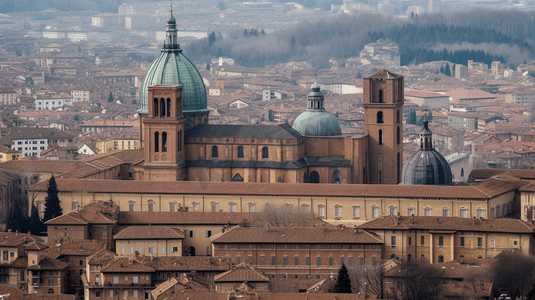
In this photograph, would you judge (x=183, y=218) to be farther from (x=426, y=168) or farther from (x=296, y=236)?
(x=426, y=168)

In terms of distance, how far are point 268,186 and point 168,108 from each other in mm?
6728

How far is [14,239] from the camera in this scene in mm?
75562

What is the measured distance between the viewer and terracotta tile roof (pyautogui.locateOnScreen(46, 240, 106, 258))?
73.8 m

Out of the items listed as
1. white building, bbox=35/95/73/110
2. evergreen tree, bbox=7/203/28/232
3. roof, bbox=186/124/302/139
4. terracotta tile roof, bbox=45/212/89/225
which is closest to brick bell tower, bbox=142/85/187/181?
roof, bbox=186/124/302/139

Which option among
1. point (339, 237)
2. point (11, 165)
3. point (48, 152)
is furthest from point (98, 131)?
point (339, 237)

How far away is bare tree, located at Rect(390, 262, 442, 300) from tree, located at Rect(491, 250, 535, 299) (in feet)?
6.85

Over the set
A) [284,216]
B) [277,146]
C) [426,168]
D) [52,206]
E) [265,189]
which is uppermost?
[277,146]

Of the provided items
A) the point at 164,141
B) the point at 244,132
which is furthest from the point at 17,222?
the point at 244,132

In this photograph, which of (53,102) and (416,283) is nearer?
(416,283)

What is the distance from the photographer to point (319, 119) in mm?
87500

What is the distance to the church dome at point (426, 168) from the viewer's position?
270ft

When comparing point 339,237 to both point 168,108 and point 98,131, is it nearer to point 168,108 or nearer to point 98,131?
point 168,108

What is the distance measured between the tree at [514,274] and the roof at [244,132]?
17394 millimetres

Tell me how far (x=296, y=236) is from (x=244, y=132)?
509 inches
